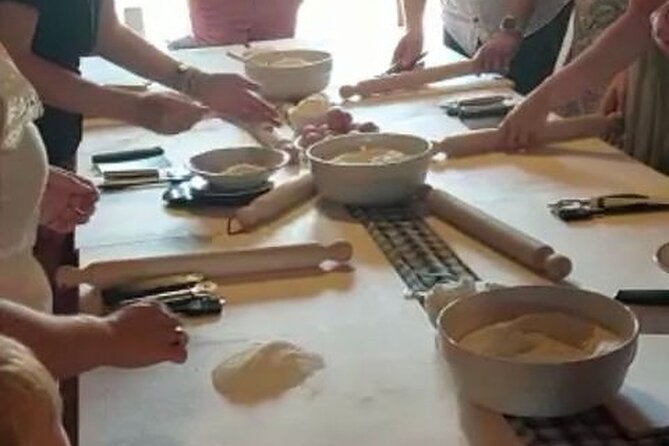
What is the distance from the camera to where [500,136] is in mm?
2053

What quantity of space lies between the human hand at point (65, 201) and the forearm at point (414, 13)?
1248 millimetres

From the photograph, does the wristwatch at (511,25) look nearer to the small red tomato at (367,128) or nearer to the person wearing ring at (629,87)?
the person wearing ring at (629,87)

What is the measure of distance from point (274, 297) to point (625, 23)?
89 cm

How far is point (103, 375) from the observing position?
4.36 feet

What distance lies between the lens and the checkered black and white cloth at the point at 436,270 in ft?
3.73

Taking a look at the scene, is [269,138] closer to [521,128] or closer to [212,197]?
[212,197]

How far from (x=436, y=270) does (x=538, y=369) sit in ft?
1.51

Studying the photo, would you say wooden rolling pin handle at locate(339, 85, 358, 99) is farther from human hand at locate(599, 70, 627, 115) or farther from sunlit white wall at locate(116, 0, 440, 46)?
sunlit white wall at locate(116, 0, 440, 46)

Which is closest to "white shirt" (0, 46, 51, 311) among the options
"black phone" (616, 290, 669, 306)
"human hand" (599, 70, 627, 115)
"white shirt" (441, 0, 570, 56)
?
"black phone" (616, 290, 669, 306)

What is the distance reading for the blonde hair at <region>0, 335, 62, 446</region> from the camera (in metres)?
0.74

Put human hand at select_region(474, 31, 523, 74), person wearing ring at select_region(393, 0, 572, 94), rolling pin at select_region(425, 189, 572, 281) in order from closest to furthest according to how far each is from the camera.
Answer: rolling pin at select_region(425, 189, 572, 281), human hand at select_region(474, 31, 523, 74), person wearing ring at select_region(393, 0, 572, 94)

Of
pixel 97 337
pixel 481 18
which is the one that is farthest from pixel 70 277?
pixel 481 18

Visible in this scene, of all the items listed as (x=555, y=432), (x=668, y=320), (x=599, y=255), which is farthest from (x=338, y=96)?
(x=555, y=432)

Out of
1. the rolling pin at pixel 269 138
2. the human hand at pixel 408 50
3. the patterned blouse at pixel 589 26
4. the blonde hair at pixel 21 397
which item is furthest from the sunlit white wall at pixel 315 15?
the blonde hair at pixel 21 397
